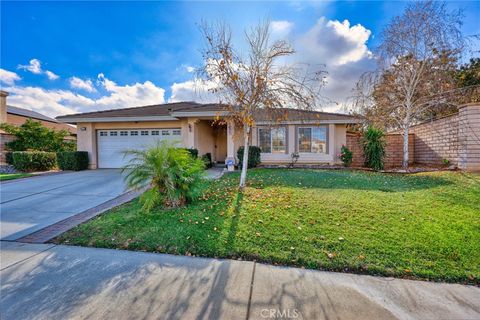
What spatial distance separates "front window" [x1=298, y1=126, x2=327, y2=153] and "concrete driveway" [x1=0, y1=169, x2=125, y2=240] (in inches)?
369

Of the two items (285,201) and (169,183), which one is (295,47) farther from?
(169,183)

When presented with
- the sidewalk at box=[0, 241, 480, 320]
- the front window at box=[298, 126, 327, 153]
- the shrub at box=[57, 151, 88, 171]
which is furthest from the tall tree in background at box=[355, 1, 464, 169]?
the shrub at box=[57, 151, 88, 171]

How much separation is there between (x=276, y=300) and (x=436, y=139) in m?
12.3

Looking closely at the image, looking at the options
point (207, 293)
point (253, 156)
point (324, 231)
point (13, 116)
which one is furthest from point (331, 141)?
point (13, 116)

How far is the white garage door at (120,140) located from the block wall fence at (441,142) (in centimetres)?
1099

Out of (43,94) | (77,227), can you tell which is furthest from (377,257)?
(43,94)

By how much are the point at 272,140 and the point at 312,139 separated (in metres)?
2.30

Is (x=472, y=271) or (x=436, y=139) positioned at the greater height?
(x=436, y=139)

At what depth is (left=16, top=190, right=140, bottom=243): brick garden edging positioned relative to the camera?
356 centimetres

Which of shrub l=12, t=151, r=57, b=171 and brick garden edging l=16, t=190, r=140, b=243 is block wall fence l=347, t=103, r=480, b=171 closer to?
brick garden edging l=16, t=190, r=140, b=243

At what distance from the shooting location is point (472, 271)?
251 cm

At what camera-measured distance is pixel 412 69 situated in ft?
31.2

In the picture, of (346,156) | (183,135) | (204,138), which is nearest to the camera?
(346,156)

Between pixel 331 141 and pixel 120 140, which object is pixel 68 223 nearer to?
pixel 120 140
